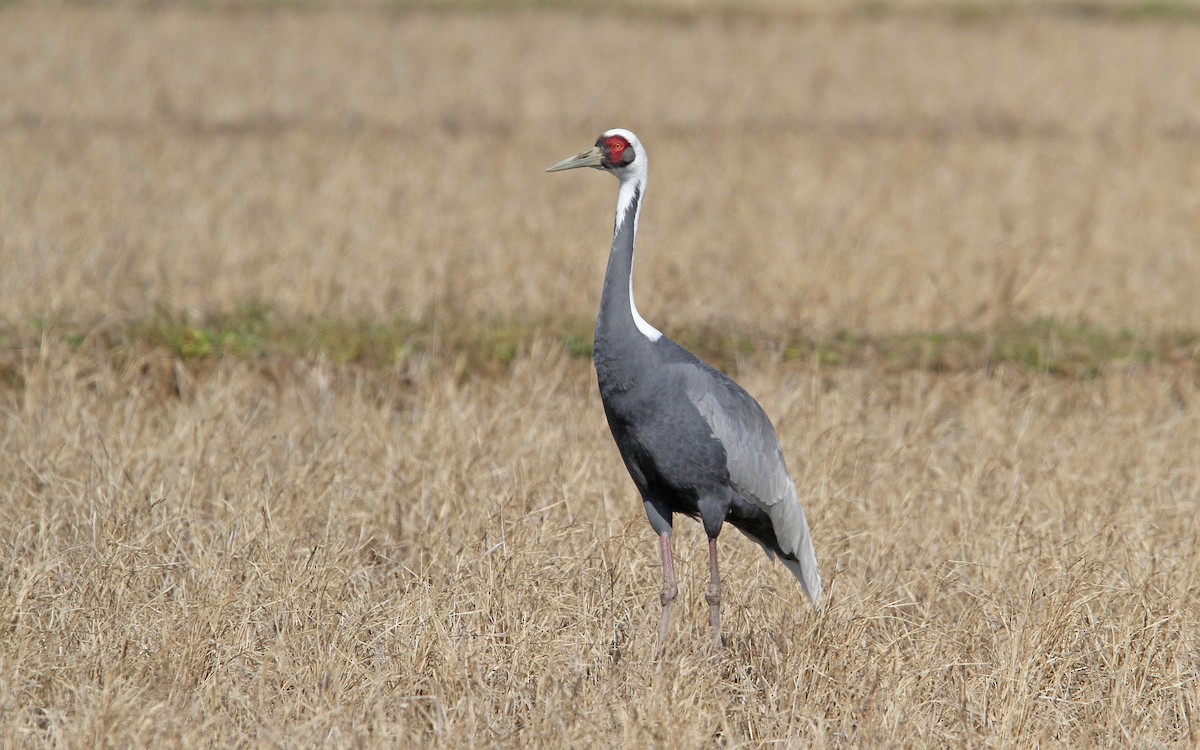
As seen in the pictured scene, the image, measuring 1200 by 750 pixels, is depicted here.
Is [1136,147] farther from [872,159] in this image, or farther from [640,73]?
[640,73]

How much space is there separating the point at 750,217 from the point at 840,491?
17.6ft

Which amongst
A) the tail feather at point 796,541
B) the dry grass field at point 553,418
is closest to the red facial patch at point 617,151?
the tail feather at point 796,541

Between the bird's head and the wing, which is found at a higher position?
the bird's head

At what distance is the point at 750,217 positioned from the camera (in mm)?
10367

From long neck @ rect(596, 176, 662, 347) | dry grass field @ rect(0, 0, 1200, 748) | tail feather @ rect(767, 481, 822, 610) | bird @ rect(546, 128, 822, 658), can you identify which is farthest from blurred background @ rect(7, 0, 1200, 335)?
long neck @ rect(596, 176, 662, 347)

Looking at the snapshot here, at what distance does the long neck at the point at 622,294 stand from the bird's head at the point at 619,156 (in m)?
0.08

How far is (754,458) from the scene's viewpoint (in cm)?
417

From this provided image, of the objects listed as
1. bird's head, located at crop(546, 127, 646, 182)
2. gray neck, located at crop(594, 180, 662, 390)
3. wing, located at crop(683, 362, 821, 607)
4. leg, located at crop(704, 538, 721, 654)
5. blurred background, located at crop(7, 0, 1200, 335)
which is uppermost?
bird's head, located at crop(546, 127, 646, 182)

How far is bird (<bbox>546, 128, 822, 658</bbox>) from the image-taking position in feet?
13.1

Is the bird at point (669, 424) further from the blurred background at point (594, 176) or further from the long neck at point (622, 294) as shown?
the blurred background at point (594, 176)

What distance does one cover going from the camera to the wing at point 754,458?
4.09 metres

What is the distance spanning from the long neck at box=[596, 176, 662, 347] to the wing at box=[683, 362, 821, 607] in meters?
0.22

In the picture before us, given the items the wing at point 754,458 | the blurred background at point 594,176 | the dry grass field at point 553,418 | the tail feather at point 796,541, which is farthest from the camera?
the blurred background at point 594,176

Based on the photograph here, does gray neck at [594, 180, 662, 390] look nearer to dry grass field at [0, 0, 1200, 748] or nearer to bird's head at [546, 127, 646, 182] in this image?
bird's head at [546, 127, 646, 182]
